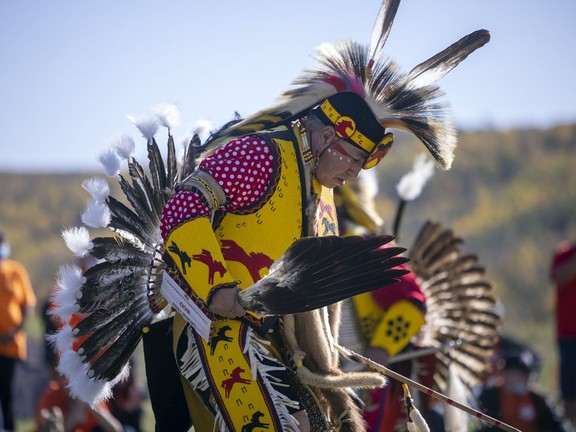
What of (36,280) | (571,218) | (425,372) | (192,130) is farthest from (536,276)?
(192,130)

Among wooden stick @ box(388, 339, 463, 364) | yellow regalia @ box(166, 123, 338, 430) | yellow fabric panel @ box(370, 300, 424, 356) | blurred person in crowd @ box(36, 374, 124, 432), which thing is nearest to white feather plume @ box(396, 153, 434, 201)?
wooden stick @ box(388, 339, 463, 364)

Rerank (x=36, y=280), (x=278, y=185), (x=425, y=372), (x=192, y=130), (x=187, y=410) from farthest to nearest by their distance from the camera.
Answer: (x=36, y=280) < (x=425, y=372) < (x=192, y=130) < (x=187, y=410) < (x=278, y=185)

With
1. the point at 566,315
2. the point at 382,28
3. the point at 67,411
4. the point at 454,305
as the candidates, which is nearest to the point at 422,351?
the point at 454,305

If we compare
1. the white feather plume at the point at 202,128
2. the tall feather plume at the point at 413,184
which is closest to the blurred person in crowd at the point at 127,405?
the tall feather plume at the point at 413,184

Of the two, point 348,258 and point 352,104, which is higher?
point 352,104

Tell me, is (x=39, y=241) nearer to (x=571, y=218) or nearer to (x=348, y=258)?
(x=571, y=218)

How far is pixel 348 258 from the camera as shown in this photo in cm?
343

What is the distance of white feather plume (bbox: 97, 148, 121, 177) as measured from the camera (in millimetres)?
3920

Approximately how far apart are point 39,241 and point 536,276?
493 inches

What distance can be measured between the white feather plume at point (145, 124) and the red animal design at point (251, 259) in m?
0.67

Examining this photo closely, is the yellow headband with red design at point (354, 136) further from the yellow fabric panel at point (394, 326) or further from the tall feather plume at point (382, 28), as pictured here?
the yellow fabric panel at point (394, 326)

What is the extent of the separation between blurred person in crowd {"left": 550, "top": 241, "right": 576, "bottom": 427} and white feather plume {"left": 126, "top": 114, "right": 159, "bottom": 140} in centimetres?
439

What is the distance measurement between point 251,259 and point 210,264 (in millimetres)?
239

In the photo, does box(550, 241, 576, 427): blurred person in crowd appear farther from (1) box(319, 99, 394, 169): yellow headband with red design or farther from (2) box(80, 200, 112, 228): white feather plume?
(2) box(80, 200, 112, 228): white feather plume
